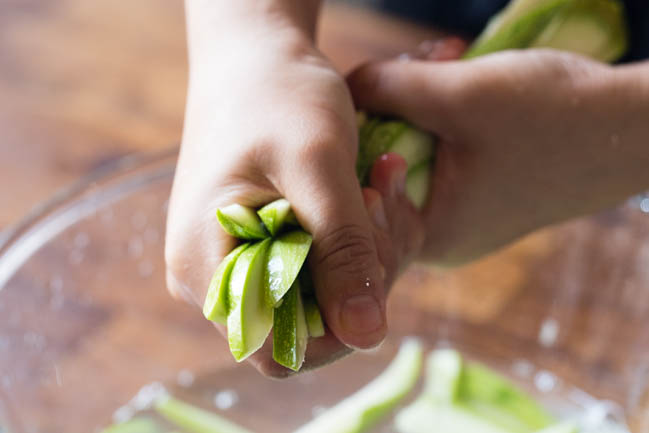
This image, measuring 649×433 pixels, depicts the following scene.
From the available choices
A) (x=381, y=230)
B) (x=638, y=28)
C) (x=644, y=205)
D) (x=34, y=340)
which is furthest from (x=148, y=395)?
(x=638, y=28)

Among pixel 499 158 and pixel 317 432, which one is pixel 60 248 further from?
pixel 499 158

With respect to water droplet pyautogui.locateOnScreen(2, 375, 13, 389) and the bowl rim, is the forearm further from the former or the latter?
water droplet pyautogui.locateOnScreen(2, 375, 13, 389)

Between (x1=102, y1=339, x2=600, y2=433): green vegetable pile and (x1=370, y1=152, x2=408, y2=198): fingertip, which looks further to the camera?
(x1=102, y1=339, x2=600, y2=433): green vegetable pile

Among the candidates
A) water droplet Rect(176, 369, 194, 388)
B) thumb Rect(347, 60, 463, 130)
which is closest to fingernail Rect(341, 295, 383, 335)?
thumb Rect(347, 60, 463, 130)

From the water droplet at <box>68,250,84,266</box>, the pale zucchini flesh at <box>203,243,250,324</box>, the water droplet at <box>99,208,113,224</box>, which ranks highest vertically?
the pale zucchini flesh at <box>203,243,250,324</box>

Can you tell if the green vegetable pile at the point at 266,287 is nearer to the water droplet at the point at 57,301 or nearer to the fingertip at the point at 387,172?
the fingertip at the point at 387,172

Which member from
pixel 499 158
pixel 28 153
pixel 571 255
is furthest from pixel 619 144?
pixel 28 153
